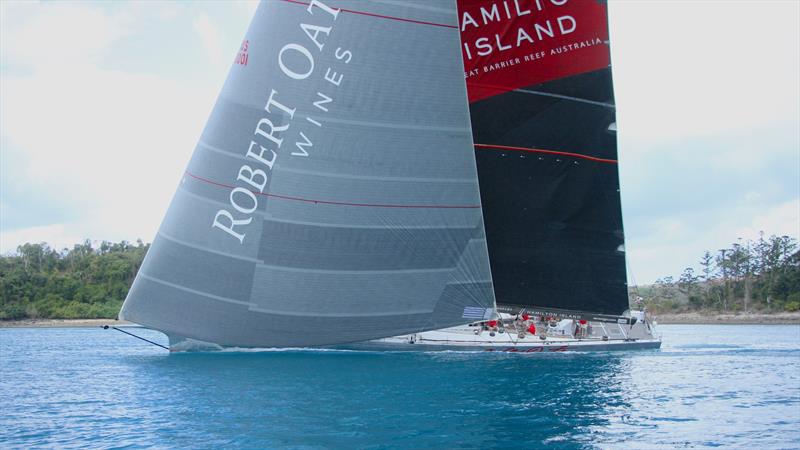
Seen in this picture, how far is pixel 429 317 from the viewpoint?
15.3 meters

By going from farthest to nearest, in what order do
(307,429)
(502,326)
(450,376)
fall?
(502,326) < (450,376) < (307,429)

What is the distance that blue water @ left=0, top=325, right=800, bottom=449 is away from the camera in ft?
34.7

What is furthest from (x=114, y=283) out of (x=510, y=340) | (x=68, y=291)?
(x=510, y=340)

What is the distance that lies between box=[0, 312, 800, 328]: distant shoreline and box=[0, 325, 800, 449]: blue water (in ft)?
122

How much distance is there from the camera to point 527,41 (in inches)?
763

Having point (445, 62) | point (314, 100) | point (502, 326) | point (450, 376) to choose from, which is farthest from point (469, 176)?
point (502, 326)

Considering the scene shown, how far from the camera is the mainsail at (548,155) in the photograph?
19422 mm

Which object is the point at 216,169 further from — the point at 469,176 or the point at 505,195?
the point at 505,195

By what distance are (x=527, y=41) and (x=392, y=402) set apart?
1044 centimetres

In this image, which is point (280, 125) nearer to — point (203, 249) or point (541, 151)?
point (203, 249)

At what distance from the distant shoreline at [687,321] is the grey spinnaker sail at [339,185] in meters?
42.8

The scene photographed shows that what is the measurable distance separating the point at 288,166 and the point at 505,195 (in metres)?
7.20

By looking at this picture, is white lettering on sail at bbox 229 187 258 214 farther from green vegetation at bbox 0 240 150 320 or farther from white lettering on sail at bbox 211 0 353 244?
green vegetation at bbox 0 240 150 320

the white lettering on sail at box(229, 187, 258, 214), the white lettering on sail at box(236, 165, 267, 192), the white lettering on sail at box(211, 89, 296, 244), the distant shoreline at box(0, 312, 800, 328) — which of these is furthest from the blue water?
the distant shoreline at box(0, 312, 800, 328)
